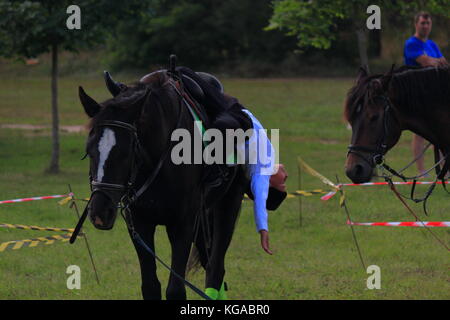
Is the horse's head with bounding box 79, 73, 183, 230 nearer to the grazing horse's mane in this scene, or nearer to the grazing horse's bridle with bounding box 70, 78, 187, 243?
the grazing horse's bridle with bounding box 70, 78, 187, 243

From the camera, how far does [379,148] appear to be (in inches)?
269

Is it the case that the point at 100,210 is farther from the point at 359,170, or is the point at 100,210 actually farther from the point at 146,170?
the point at 359,170

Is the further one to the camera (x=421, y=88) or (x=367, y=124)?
(x=421, y=88)

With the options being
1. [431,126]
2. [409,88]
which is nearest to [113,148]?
[409,88]

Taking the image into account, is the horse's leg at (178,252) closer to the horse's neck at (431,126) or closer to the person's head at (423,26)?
the horse's neck at (431,126)

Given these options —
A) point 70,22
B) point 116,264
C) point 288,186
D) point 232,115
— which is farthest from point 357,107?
point 70,22

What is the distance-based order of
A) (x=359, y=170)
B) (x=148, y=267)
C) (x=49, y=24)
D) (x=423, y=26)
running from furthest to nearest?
(x=49, y=24), (x=423, y=26), (x=359, y=170), (x=148, y=267)

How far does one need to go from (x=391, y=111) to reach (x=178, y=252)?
2.32 metres

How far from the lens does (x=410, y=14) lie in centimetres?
1761
